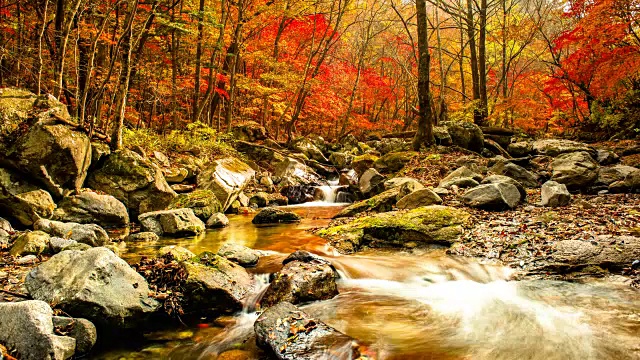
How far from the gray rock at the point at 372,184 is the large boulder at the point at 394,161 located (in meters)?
1.04

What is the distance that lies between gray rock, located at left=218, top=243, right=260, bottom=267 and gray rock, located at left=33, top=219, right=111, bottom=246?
87.7 inches

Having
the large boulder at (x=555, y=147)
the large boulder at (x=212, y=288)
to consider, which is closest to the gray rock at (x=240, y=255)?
the large boulder at (x=212, y=288)

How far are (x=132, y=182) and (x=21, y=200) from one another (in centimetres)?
228

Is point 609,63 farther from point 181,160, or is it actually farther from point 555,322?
point 181,160

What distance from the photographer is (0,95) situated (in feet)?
23.8

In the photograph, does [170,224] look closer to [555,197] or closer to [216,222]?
[216,222]

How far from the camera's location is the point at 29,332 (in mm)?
2830

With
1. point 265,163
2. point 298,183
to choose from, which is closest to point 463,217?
point 298,183

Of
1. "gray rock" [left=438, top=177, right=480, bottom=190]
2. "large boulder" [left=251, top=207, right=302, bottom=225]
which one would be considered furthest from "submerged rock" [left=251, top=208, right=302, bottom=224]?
"gray rock" [left=438, top=177, right=480, bottom=190]

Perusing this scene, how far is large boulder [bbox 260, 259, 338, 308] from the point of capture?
14.0 feet

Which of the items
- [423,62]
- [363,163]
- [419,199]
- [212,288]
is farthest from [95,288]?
[423,62]

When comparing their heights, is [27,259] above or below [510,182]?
below

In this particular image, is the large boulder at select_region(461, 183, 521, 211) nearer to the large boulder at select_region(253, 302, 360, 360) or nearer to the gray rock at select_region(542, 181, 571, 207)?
the gray rock at select_region(542, 181, 571, 207)

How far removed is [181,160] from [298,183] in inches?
180
